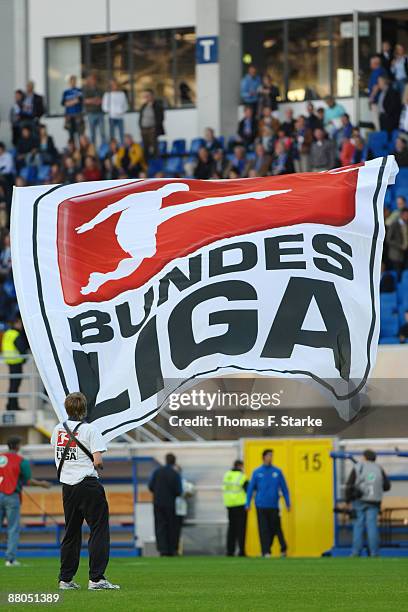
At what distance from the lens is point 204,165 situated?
36219 mm

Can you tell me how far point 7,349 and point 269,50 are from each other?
12.4m

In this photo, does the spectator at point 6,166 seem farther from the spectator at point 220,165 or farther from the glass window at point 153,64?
the spectator at point 220,165

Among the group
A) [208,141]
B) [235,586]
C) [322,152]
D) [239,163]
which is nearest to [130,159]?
[208,141]

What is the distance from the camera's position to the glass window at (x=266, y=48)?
137ft

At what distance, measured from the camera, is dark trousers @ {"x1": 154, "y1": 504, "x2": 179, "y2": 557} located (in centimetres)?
2962

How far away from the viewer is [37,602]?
1453cm

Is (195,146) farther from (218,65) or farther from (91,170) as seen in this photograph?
(91,170)

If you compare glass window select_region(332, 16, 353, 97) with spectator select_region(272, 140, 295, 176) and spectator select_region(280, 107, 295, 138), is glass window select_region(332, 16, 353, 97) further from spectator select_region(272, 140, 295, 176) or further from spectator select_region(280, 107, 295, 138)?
spectator select_region(272, 140, 295, 176)

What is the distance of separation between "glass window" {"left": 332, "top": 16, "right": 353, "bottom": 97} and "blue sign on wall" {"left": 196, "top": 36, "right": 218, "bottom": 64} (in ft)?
9.16

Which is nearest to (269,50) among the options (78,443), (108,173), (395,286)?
(108,173)

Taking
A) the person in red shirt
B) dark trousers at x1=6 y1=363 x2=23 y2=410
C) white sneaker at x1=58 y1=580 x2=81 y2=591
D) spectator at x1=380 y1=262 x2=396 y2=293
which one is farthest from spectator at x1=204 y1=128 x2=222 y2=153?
white sneaker at x1=58 y1=580 x2=81 y2=591

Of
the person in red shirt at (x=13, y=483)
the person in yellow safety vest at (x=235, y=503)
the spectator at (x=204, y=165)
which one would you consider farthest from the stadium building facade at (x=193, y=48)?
the person in red shirt at (x=13, y=483)

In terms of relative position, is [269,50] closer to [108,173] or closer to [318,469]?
[108,173]

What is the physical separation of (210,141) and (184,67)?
239 inches
